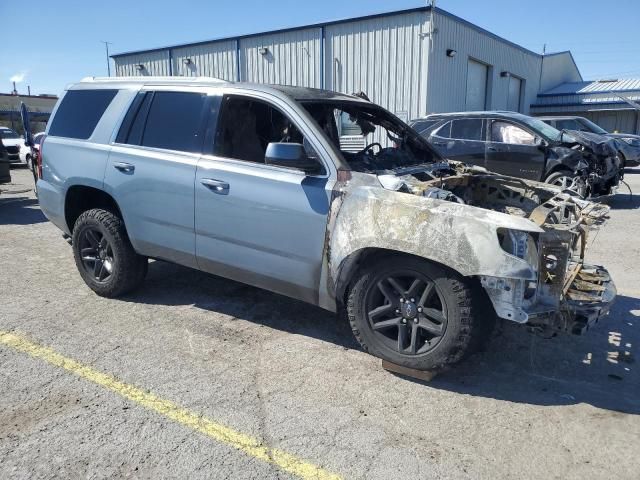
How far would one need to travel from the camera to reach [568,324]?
3191 mm

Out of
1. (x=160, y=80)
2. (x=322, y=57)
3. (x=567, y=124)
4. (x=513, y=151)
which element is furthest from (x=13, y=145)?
(x=567, y=124)

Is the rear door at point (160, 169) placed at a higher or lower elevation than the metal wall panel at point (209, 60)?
lower

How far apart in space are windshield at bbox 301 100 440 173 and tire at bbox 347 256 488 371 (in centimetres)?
96

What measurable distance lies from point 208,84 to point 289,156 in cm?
131

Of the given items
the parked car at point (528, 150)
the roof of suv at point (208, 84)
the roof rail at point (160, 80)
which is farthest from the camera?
the parked car at point (528, 150)

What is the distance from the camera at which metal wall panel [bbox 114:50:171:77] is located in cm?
2347

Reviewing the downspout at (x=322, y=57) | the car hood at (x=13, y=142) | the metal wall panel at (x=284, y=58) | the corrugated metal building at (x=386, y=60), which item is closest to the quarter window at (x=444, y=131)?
the corrugated metal building at (x=386, y=60)

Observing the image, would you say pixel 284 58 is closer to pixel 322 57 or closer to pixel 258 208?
pixel 322 57

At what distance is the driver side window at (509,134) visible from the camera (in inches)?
401

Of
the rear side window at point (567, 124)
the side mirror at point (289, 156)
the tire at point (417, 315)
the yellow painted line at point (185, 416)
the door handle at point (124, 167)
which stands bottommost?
the yellow painted line at point (185, 416)

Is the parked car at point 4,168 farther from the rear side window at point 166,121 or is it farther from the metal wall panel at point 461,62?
the metal wall panel at point 461,62

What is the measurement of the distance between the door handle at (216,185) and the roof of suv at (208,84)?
31.1 inches

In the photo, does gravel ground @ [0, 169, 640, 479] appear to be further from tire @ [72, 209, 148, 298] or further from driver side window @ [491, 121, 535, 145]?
driver side window @ [491, 121, 535, 145]

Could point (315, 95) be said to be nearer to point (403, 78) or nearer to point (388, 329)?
point (388, 329)
